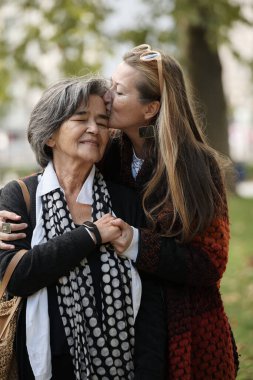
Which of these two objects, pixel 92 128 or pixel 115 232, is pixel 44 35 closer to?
pixel 92 128

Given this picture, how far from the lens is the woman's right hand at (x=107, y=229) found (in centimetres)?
281

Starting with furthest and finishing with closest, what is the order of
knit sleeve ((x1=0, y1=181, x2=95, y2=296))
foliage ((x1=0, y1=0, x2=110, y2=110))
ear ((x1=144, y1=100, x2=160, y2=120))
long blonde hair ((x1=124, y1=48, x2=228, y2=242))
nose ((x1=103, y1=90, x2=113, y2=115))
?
foliage ((x1=0, y1=0, x2=110, y2=110)), ear ((x1=144, y1=100, x2=160, y2=120)), nose ((x1=103, y1=90, x2=113, y2=115)), long blonde hair ((x1=124, y1=48, x2=228, y2=242)), knit sleeve ((x1=0, y1=181, x2=95, y2=296))

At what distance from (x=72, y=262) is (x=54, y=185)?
0.41m

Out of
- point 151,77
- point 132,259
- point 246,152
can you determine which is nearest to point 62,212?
point 132,259

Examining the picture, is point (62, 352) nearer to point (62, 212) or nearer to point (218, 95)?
point (62, 212)

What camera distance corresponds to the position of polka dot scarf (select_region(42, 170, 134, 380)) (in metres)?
2.78

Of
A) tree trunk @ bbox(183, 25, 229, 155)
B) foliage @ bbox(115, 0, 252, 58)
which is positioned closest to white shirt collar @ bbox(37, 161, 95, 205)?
foliage @ bbox(115, 0, 252, 58)

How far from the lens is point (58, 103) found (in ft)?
9.48

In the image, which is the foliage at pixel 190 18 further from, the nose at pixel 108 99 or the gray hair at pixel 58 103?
the gray hair at pixel 58 103

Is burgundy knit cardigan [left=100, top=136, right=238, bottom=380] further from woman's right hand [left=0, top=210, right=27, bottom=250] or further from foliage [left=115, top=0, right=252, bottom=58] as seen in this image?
foliage [left=115, top=0, right=252, bottom=58]

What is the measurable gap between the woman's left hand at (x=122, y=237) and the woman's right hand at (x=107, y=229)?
2 cm

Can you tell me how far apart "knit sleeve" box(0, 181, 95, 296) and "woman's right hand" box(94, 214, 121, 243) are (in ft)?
0.22

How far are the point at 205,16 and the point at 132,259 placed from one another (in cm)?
782

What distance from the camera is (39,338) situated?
276 centimetres
